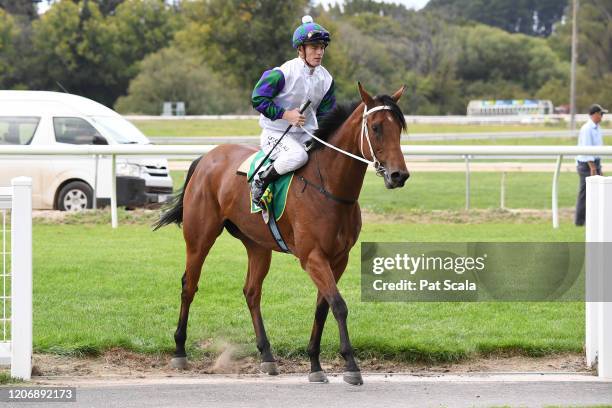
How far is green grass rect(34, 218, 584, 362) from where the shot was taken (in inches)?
278

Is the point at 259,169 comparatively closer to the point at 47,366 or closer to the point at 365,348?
the point at 365,348

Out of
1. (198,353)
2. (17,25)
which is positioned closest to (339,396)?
(198,353)

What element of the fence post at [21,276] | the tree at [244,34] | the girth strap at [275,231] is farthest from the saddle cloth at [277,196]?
the tree at [244,34]

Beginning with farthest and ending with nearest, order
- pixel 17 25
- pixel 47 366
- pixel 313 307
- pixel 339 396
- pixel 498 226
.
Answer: pixel 17 25
pixel 498 226
pixel 313 307
pixel 47 366
pixel 339 396

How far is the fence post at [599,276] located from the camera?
6398 millimetres

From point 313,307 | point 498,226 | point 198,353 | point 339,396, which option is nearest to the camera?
point 339,396

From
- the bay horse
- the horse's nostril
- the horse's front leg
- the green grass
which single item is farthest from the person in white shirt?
the horse's nostril

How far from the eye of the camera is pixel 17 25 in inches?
2239

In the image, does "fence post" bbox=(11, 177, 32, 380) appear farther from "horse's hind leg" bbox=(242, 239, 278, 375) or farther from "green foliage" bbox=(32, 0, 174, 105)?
"green foliage" bbox=(32, 0, 174, 105)

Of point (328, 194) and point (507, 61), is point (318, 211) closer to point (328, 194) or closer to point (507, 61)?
point (328, 194)

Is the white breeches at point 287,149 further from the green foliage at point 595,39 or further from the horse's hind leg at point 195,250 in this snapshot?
the green foliage at point 595,39

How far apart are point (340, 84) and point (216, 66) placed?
227 inches

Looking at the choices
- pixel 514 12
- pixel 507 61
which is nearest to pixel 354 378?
pixel 507 61

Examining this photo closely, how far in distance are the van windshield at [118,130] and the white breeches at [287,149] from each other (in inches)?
344
